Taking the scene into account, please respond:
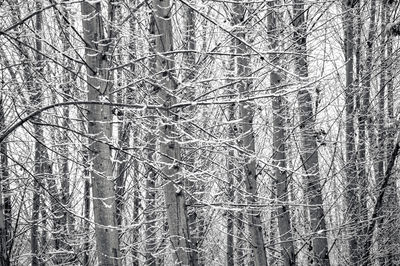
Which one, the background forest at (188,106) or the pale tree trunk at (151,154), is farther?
the pale tree trunk at (151,154)

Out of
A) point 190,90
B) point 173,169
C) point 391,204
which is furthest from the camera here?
point 391,204

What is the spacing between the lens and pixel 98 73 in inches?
214

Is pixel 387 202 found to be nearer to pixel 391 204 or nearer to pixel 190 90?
pixel 391 204

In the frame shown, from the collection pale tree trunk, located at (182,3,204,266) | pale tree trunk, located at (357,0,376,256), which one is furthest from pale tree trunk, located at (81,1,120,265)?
pale tree trunk, located at (357,0,376,256)

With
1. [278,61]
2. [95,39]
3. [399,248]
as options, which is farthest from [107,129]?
[399,248]

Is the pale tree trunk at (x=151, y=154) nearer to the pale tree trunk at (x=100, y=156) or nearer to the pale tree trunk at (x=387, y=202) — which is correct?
the pale tree trunk at (x=100, y=156)

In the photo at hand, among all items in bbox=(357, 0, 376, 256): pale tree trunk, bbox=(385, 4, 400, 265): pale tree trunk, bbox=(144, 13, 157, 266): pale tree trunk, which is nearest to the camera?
bbox=(144, 13, 157, 266): pale tree trunk

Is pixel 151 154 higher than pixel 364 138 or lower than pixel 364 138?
higher

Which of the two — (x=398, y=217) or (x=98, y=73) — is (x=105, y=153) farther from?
(x=398, y=217)

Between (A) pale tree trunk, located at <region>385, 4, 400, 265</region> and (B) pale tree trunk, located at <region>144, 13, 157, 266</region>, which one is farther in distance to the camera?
(A) pale tree trunk, located at <region>385, 4, 400, 265</region>

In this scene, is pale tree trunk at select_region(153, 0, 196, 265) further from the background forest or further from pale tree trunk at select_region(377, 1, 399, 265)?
pale tree trunk at select_region(377, 1, 399, 265)

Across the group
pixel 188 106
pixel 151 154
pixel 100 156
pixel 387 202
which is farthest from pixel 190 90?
pixel 387 202

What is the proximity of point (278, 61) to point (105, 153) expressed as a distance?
3.00 m

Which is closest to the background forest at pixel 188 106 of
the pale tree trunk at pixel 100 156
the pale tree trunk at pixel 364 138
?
the pale tree trunk at pixel 100 156
